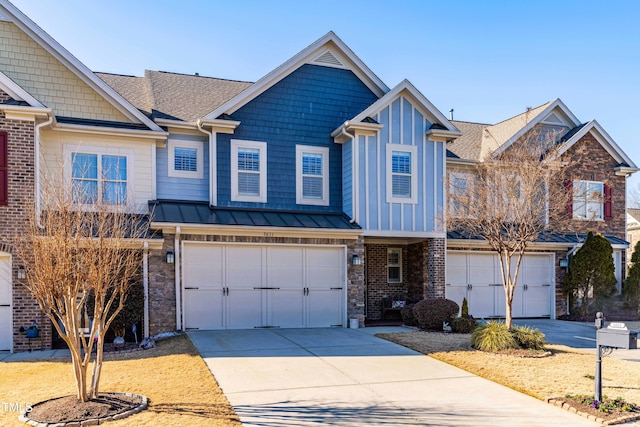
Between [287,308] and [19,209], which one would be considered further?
[287,308]

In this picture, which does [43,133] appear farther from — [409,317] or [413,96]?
[409,317]

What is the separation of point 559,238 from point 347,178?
834cm

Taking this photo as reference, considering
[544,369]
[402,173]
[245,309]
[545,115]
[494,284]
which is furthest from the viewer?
[545,115]

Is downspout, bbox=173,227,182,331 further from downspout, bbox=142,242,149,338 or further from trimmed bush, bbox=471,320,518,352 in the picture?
trimmed bush, bbox=471,320,518,352

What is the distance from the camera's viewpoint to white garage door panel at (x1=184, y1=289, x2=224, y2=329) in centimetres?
1335

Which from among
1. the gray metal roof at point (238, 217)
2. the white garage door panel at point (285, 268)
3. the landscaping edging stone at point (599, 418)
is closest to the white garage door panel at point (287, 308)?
the white garage door panel at point (285, 268)

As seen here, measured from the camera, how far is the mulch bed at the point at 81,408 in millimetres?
6199

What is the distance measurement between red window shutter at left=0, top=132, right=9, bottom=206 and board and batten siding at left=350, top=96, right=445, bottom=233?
8819mm

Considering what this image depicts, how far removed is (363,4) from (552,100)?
967 cm

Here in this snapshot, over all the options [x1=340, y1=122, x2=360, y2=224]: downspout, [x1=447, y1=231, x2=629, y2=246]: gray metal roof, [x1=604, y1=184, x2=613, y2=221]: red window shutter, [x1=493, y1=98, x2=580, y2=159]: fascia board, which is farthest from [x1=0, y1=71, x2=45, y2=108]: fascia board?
[x1=604, y1=184, x2=613, y2=221]: red window shutter

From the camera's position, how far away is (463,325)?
13547 mm

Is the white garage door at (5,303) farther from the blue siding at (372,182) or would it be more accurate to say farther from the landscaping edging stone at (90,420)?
the blue siding at (372,182)

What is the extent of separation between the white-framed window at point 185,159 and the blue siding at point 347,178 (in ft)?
14.1

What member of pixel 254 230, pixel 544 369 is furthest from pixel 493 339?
pixel 254 230
